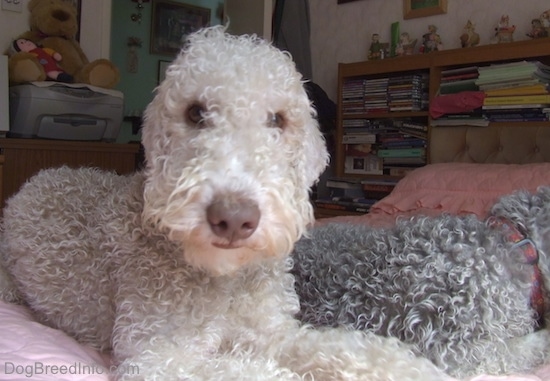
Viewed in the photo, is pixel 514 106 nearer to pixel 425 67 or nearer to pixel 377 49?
pixel 425 67

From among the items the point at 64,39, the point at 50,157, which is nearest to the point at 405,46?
the point at 64,39

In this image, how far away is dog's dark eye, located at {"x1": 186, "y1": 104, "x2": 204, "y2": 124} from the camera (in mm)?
903

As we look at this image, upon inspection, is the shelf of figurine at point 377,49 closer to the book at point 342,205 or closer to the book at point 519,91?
the book at point 519,91

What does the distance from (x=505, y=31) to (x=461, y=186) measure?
108cm

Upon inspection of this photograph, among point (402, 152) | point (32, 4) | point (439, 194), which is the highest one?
point (32, 4)

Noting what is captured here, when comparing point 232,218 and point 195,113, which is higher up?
point 195,113

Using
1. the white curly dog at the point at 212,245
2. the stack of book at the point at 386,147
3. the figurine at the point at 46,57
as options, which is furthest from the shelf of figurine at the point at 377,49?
the white curly dog at the point at 212,245

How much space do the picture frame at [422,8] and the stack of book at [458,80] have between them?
460 mm

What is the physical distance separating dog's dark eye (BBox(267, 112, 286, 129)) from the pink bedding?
494 millimetres

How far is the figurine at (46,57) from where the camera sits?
292 cm

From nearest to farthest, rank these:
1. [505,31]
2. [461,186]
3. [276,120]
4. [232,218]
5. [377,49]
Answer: [232,218] → [276,120] → [461,186] → [505,31] → [377,49]

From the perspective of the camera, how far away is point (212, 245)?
737 millimetres

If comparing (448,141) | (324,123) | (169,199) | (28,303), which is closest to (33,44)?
(324,123)

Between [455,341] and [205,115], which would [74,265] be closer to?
[205,115]
